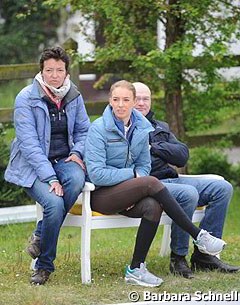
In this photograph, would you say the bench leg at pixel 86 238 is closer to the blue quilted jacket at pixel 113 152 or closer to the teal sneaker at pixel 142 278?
the blue quilted jacket at pixel 113 152

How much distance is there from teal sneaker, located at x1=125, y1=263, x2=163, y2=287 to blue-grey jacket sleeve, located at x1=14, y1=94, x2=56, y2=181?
2.71 feet

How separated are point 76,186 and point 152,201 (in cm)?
51

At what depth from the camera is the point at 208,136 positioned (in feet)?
36.4

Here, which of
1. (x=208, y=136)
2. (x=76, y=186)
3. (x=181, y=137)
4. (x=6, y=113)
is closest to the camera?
(x=76, y=186)

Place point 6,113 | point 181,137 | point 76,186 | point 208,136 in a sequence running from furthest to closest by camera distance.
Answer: point 208,136 < point 181,137 < point 6,113 < point 76,186

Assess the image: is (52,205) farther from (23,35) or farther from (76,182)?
(23,35)

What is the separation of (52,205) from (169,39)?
4.22 meters

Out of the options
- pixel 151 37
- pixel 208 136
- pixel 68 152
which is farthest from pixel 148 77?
pixel 68 152

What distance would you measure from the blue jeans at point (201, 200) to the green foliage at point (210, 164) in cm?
437

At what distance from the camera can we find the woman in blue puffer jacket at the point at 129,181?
6.15 metres

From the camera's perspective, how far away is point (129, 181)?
6199mm

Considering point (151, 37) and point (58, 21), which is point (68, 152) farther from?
point (58, 21)

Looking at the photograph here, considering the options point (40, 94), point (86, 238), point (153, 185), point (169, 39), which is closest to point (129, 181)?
point (153, 185)

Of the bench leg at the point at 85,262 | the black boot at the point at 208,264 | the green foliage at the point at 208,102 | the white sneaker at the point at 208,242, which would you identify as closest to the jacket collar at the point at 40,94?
the bench leg at the point at 85,262
